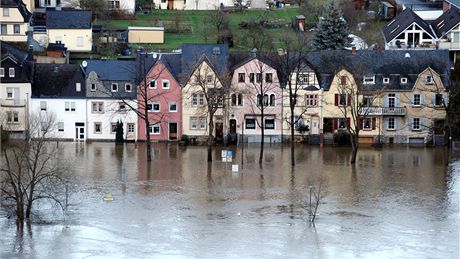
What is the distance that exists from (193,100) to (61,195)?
20.9m

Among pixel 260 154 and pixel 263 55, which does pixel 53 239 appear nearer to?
pixel 260 154

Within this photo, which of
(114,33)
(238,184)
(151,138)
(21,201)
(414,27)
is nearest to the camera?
(21,201)

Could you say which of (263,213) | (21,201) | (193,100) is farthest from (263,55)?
(21,201)

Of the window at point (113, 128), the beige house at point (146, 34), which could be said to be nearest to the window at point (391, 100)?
the window at point (113, 128)

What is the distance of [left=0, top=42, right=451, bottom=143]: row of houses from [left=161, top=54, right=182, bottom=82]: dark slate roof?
15 cm

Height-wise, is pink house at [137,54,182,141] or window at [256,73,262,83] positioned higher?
window at [256,73,262,83]

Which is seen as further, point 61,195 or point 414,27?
point 414,27

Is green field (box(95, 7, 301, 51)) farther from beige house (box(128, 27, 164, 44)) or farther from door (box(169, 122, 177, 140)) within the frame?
door (box(169, 122, 177, 140))

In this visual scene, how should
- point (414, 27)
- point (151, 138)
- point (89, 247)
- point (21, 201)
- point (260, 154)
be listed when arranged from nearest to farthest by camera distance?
point (89, 247) < point (21, 201) < point (260, 154) < point (151, 138) < point (414, 27)

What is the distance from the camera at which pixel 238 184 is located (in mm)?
62781

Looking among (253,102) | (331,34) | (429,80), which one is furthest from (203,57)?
(331,34)

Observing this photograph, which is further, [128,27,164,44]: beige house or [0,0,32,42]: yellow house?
[128,27,164,44]: beige house

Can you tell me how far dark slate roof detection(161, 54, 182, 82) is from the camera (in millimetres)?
77106

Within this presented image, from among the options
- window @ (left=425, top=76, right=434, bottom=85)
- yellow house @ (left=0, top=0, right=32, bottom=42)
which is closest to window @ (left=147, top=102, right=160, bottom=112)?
window @ (left=425, top=76, right=434, bottom=85)
